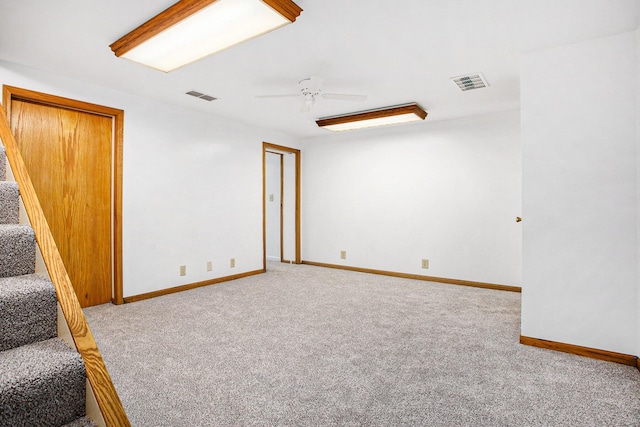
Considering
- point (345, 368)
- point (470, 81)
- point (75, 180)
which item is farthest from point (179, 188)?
point (470, 81)

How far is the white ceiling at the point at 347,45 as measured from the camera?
2.04 metres

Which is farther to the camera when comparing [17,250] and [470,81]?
[470,81]

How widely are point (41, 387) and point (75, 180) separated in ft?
9.71

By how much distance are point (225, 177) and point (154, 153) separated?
1.02m

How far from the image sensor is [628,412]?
1741mm

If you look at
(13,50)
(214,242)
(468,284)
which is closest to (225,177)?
(214,242)

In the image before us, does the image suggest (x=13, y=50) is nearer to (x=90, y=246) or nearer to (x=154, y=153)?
(x=154, y=153)

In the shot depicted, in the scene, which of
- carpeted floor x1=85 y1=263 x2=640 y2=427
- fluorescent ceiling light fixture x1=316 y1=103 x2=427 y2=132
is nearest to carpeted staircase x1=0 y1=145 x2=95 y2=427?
carpeted floor x1=85 y1=263 x2=640 y2=427

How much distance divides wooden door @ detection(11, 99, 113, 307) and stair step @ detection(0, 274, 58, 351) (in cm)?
239

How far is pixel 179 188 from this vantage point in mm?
4086

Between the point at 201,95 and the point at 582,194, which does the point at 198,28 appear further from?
the point at 582,194

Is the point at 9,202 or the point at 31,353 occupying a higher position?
the point at 9,202

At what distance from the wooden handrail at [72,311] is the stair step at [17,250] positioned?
0.06 metres

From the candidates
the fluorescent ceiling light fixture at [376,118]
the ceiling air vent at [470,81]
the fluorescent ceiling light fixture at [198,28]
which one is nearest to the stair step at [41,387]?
the fluorescent ceiling light fixture at [198,28]
